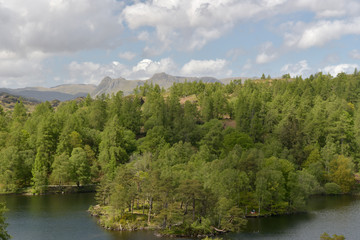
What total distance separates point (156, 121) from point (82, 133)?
28.3m

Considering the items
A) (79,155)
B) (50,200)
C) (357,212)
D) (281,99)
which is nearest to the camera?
(357,212)

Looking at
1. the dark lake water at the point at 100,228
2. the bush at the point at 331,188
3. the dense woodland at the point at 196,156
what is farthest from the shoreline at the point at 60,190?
the bush at the point at 331,188

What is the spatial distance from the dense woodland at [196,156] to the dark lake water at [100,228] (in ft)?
12.7

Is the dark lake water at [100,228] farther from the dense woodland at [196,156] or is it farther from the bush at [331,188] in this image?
the bush at [331,188]

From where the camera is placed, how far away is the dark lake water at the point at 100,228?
61281 mm

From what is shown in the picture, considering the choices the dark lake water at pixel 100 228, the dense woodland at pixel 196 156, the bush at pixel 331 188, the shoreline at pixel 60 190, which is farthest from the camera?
the bush at pixel 331 188

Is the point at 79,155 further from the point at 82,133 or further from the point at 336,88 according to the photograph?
the point at 336,88

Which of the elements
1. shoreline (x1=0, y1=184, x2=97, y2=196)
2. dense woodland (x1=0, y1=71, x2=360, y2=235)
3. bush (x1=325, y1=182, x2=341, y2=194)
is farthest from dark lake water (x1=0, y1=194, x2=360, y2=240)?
bush (x1=325, y1=182, x2=341, y2=194)

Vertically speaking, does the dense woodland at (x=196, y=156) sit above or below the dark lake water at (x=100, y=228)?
above

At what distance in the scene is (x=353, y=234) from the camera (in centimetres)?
6172

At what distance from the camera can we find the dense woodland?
65.4m

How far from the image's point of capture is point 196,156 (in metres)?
94.8

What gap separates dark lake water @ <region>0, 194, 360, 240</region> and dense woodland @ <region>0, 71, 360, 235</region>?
3.87m

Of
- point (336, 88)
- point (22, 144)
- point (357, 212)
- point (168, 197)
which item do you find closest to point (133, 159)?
point (22, 144)
